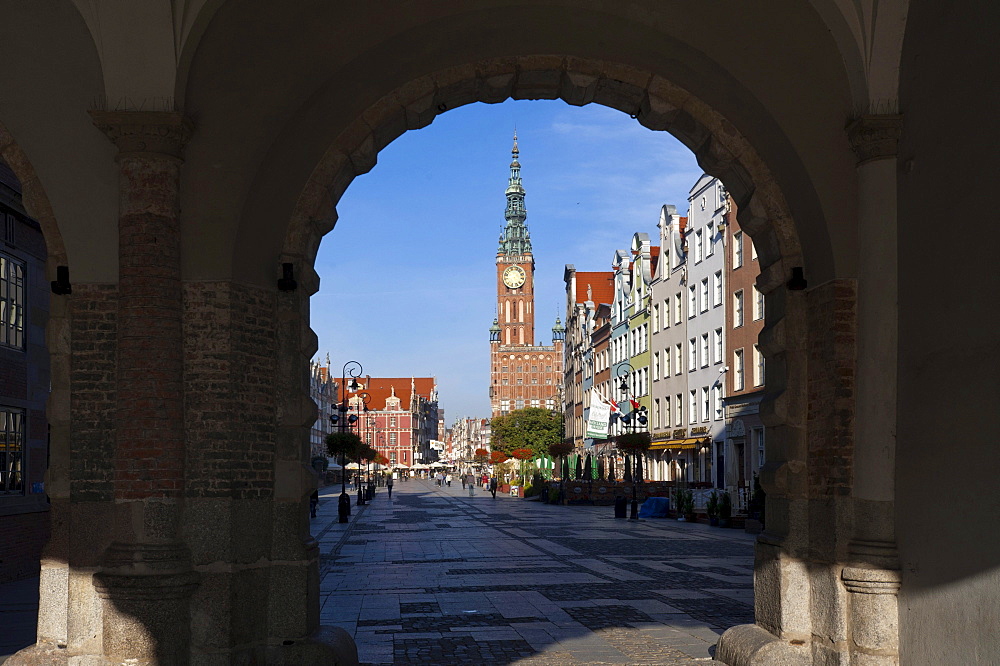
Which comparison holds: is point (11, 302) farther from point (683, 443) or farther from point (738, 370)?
point (683, 443)

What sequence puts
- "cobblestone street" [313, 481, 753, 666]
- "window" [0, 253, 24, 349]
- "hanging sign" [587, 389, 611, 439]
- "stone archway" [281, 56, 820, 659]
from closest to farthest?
1. "stone archway" [281, 56, 820, 659]
2. "cobblestone street" [313, 481, 753, 666]
3. "window" [0, 253, 24, 349]
4. "hanging sign" [587, 389, 611, 439]

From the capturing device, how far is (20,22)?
30.7ft

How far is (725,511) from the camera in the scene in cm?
3316

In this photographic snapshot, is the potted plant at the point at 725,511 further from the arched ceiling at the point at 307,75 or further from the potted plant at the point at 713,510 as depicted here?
the arched ceiling at the point at 307,75

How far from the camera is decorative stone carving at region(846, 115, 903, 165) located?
9281 mm

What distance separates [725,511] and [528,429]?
84577mm

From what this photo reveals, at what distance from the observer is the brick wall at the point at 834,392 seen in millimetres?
9594

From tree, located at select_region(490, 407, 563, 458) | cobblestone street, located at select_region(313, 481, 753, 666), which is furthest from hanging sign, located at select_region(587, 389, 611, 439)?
tree, located at select_region(490, 407, 563, 458)

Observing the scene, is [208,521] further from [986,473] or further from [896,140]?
[896,140]

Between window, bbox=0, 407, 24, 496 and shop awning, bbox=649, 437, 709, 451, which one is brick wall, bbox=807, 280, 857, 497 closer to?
window, bbox=0, 407, 24, 496

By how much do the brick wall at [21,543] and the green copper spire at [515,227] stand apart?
174 m

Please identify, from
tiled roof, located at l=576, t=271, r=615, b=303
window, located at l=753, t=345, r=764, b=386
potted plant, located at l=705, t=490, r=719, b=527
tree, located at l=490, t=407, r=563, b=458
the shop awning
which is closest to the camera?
potted plant, located at l=705, t=490, r=719, b=527

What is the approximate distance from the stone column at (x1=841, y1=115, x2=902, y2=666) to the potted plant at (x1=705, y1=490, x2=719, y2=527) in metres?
24.7

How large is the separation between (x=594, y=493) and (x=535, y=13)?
149 ft
